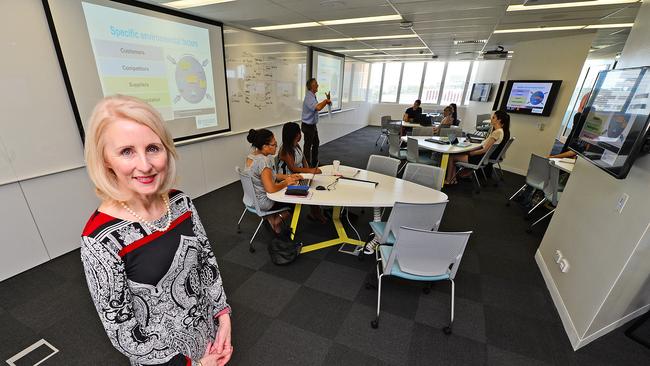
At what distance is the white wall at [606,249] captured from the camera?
5.36 ft

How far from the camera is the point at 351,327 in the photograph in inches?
78.0

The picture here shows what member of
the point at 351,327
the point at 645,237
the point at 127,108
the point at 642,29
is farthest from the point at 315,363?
the point at 642,29

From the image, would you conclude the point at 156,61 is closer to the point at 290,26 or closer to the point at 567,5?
the point at 290,26

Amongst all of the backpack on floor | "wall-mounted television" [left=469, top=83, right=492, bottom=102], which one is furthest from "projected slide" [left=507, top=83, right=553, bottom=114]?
the backpack on floor

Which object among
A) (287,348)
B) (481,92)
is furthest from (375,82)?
(287,348)

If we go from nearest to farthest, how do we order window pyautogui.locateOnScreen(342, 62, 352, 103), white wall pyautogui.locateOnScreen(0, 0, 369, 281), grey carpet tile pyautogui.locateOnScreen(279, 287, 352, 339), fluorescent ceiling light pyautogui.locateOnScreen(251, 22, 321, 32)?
grey carpet tile pyautogui.locateOnScreen(279, 287, 352, 339) < white wall pyautogui.locateOnScreen(0, 0, 369, 281) < fluorescent ceiling light pyautogui.locateOnScreen(251, 22, 321, 32) < window pyautogui.locateOnScreen(342, 62, 352, 103)

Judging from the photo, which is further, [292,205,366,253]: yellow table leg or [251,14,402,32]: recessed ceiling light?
[251,14,402,32]: recessed ceiling light

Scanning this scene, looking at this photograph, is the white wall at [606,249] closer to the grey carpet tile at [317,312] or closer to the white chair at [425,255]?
the white chair at [425,255]

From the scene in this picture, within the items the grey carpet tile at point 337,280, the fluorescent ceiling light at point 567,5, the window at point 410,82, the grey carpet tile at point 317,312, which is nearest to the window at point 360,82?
the window at point 410,82

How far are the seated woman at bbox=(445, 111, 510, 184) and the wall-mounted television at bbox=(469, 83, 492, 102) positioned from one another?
5.00 metres

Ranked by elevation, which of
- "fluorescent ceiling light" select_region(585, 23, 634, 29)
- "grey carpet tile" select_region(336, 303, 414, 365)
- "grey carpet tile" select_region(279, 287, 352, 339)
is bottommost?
"grey carpet tile" select_region(279, 287, 352, 339)

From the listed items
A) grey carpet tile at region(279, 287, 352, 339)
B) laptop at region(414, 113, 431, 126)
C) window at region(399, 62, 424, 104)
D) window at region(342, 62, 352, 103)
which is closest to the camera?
grey carpet tile at region(279, 287, 352, 339)

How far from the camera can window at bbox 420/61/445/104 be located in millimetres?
10555

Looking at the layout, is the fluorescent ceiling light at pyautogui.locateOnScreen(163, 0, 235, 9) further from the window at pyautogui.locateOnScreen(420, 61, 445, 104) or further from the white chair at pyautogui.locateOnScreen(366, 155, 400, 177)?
the window at pyautogui.locateOnScreen(420, 61, 445, 104)
